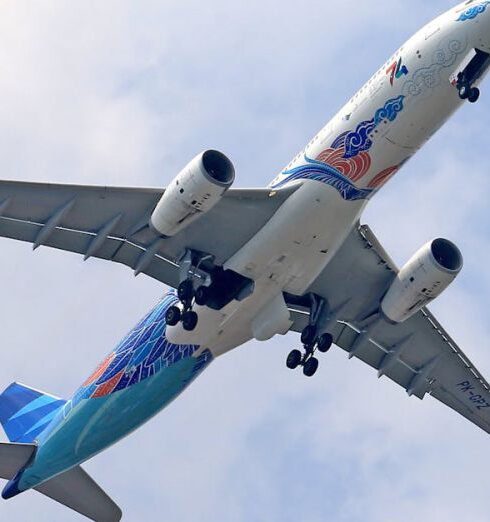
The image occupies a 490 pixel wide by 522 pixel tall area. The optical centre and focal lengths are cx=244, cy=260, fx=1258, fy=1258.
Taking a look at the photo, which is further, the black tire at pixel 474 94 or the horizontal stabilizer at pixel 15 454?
the horizontal stabilizer at pixel 15 454

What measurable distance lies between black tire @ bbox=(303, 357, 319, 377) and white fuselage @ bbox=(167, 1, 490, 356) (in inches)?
158

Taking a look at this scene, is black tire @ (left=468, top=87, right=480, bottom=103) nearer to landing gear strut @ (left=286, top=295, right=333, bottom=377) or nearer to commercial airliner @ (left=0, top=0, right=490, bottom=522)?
commercial airliner @ (left=0, top=0, right=490, bottom=522)

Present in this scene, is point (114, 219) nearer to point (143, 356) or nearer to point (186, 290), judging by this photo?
point (186, 290)

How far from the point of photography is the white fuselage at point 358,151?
31375 mm

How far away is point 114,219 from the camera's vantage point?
112ft

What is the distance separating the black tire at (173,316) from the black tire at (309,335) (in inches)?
170

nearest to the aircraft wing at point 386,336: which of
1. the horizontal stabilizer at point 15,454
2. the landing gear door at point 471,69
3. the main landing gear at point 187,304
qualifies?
the main landing gear at point 187,304

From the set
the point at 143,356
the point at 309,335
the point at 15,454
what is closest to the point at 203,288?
the point at 143,356

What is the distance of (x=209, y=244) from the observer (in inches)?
1361

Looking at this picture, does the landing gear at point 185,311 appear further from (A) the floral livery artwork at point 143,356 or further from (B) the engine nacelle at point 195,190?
(B) the engine nacelle at point 195,190

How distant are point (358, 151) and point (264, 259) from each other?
384 cm

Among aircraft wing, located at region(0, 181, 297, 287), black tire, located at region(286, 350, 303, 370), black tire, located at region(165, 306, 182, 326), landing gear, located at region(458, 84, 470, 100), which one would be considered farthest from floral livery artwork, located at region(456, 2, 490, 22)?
black tire, located at region(286, 350, 303, 370)

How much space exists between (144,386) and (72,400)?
3.57 meters

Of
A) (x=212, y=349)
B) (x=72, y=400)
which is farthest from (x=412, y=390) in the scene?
(x=72, y=400)
